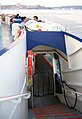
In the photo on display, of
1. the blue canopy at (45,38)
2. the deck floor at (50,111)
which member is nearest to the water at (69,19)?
the deck floor at (50,111)

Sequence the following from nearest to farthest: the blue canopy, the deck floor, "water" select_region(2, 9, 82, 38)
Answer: the deck floor < the blue canopy < "water" select_region(2, 9, 82, 38)

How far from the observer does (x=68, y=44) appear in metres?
5.55

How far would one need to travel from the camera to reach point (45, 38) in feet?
18.4

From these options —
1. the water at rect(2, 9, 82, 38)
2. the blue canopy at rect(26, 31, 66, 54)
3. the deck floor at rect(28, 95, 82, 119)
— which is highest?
the water at rect(2, 9, 82, 38)

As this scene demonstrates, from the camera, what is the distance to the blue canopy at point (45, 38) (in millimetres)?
5605

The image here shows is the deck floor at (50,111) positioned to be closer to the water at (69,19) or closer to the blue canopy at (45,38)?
the blue canopy at (45,38)

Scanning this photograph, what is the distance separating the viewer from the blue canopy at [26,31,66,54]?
561 cm

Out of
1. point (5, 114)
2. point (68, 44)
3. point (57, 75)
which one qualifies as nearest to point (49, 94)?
point (57, 75)

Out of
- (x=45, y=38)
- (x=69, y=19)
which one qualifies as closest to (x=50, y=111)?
(x=45, y=38)

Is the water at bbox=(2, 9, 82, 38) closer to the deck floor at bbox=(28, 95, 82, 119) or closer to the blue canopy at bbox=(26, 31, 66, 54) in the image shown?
the deck floor at bbox=(28, 95, 82, 119)

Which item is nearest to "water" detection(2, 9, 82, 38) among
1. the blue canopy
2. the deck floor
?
the deck floor

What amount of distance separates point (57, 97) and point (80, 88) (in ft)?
8.03

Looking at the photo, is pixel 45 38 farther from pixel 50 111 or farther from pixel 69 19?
pixel 69 19

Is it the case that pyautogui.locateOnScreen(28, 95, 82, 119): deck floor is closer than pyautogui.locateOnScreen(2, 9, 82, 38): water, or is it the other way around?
pyautogui.locateOnScreen(28, 95, 82, 119): deck floor
